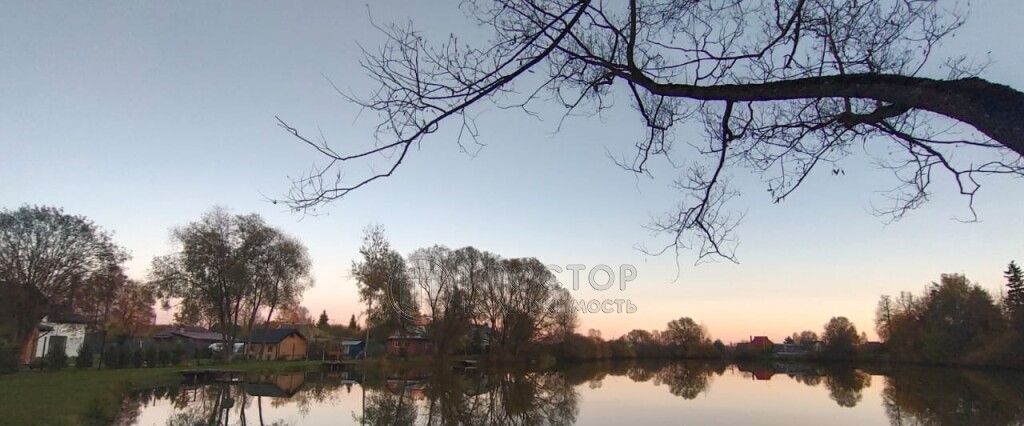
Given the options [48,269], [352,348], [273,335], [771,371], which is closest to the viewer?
[48,269]

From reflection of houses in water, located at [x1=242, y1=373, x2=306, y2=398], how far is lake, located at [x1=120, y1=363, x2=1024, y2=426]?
41 millimetres

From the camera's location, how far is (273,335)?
2080 inches

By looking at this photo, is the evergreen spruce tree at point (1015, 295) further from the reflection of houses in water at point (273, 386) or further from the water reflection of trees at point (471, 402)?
the reflection of houses in water at point (273, 386)

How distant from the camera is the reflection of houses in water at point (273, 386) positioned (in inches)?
917

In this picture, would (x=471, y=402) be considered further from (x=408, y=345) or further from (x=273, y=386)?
(x=408, y=345)

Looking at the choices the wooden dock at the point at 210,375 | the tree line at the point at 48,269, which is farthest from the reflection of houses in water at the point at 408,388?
the tree line at the point at 48,269

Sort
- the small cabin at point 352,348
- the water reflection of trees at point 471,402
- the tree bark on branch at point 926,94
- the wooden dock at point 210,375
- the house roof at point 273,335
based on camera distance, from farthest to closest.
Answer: the small cabin at point 352,348 → the house roof at point 273,335 → the wooden dock at point 210,375 → the water reflection of trees at point 471,402 → the tree bark on branch at point 926,94

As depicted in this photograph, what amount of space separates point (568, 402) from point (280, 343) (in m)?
36.9

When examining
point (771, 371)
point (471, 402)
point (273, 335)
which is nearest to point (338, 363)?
point (273, 335)

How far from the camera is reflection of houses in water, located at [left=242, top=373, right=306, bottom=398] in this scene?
2330cm

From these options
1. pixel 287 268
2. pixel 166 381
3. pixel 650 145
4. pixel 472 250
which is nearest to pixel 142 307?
pixel 287 268

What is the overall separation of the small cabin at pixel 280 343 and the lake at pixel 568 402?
2066 cm

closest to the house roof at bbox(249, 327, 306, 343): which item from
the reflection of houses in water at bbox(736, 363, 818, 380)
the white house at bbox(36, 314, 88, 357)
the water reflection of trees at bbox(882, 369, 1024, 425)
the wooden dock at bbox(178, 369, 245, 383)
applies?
the white house at bbox(36, 314, 88, 357)

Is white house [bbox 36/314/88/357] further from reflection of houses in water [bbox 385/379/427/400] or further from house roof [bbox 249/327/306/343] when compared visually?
reflection of houses in water [bbox 385/379/427/400]
